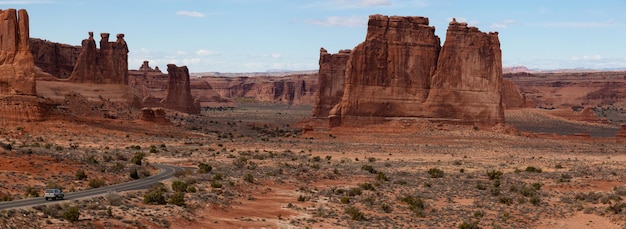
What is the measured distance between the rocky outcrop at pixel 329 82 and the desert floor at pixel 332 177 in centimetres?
1830

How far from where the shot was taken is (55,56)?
11331 cm

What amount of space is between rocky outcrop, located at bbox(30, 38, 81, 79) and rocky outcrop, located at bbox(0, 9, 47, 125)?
37.6 m

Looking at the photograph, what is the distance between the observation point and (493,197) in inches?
1705

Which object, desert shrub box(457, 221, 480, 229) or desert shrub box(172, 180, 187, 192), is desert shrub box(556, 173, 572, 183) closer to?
desert shrub box(457, 221, 480, 229)

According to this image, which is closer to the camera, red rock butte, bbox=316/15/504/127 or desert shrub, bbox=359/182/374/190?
desert shrub, bbox=359/182/374/190

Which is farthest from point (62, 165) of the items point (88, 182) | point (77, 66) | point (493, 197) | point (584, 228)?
point (77, 66)

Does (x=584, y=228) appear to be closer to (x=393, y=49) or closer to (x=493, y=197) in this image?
(x=493, y=197)

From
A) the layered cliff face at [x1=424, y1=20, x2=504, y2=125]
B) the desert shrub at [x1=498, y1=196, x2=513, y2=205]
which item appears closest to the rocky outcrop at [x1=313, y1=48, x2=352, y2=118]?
the layered cliff face at [x1=424, y1=20, x2=504, y2=125]

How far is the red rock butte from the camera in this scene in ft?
263

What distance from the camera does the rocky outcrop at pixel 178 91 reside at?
13338 cm

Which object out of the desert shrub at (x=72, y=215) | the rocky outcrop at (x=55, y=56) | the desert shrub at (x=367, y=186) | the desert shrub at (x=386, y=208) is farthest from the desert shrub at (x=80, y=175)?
the rocky outcrop at (x=55, y=56)

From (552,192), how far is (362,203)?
455 inches

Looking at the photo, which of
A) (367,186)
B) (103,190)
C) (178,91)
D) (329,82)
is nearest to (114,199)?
(103,190)

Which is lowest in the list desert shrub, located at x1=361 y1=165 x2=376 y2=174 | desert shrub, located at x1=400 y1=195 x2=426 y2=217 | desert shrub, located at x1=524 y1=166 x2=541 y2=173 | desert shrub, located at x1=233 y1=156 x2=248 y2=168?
desert shrub, located at x1=233 y1=156 x2=248 y2=168
